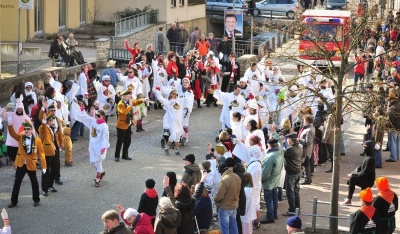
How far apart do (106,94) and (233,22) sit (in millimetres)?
9898

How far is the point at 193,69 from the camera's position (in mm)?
29844

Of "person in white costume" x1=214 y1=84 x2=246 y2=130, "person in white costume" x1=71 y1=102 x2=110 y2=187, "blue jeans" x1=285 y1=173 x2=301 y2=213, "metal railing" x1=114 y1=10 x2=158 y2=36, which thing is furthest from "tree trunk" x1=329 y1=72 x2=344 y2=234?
"metal railing" x1=114 y1=10 x2=158 y2=36

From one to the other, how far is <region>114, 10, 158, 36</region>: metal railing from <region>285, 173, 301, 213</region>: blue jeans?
21.3 m

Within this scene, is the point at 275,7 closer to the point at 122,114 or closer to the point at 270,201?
the point at 122,114

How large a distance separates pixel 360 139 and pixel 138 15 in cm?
1803

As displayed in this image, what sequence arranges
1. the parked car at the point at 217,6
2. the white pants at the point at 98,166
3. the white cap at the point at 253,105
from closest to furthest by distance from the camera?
the white pants at the point at 98,166 < the white cap at the point at 253,105 < the parked car at the point at 217,6

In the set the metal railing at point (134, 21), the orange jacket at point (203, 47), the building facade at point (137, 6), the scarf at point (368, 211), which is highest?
the building facade at point (137, 6)

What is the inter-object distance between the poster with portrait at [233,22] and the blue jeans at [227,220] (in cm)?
1842

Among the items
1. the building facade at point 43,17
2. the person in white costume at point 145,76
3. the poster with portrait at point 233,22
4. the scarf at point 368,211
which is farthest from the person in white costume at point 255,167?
the building facade at point 43,17

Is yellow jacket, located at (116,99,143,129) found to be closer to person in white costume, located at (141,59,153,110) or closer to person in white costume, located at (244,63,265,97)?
person in white costume, located at (141,59,153,110)

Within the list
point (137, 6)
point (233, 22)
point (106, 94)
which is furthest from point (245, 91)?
point (137, 6)

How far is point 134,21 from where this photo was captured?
4197 cm

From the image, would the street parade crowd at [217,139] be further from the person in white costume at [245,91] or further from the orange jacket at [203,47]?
the orange jacket at [203,47]

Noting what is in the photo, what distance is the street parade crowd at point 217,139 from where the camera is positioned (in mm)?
15742
